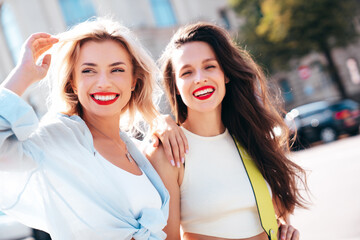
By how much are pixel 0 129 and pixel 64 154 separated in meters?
0.35

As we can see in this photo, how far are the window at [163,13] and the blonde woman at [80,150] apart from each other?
22.5 metres

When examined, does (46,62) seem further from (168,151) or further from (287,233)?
(287,233)

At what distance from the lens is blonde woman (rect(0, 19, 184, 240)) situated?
181 centimetres

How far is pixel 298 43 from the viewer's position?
21188 millimetres

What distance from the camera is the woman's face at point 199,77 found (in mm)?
2729

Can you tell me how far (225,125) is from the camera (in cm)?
316

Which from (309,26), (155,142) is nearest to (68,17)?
(309,26)

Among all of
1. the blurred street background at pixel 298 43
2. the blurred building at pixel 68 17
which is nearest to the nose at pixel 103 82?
the blurred street background at pixel 298 43

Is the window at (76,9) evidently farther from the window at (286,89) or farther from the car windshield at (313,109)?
the window at (286,89)

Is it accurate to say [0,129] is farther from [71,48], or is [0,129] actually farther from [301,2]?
[301,2]

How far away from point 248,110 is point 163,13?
22691 millimetres

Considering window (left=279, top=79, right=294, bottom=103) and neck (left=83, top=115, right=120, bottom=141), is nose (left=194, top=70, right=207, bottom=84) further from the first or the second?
window (left=279, top=79, right=294, bottom=103)

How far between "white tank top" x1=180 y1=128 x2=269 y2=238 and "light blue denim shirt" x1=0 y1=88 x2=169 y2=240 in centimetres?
49

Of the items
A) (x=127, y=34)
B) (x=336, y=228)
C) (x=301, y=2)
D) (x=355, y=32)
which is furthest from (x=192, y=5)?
(x=127, y=34)
